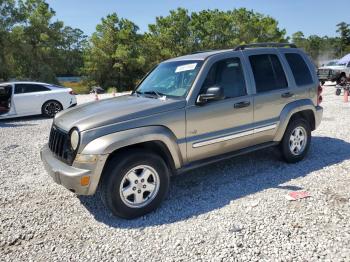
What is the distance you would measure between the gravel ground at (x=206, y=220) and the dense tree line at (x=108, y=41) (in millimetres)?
32651

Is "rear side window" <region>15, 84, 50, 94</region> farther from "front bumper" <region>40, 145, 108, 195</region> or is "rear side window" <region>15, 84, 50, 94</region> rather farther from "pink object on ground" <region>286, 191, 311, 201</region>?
"pink object on ground" <region>286, 191, 311, 201</region>

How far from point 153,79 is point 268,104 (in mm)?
1821

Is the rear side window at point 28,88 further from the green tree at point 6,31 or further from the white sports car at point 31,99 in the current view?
the green tree at point 6,31

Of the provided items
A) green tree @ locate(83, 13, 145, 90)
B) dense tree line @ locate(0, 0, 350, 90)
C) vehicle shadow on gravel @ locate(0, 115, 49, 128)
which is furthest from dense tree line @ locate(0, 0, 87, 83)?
vehicle shadow on gravel @ locate(0, 115, 49, 128)

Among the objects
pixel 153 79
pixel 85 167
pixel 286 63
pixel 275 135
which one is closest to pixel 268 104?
pixel 275 135

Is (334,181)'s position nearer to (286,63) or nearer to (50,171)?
(286,63)

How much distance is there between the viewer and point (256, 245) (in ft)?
10.6

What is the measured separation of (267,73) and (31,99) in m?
9.10

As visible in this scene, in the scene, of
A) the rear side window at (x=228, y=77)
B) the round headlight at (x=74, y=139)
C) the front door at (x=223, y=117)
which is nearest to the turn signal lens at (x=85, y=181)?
the round headlight at (x=74, y=139)

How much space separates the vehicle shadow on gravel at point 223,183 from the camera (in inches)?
155

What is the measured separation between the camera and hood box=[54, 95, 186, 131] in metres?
3.73

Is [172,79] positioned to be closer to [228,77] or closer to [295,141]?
[228,77]

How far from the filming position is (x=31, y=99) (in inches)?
448

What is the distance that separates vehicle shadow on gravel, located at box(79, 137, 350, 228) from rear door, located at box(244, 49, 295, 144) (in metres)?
0.59
